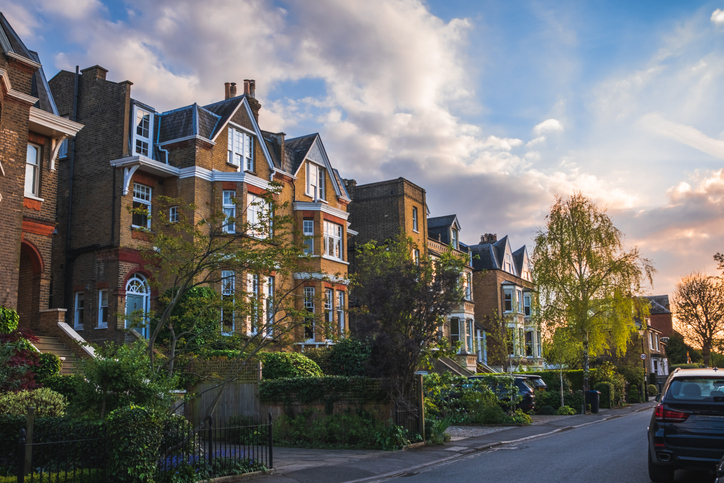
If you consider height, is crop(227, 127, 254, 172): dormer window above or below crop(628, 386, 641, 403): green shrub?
above

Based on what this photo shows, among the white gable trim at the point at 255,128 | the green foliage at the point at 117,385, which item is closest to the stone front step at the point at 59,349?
the green foliage at the point at 117,385

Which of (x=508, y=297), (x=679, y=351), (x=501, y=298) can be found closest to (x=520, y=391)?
(x=501, y=298)

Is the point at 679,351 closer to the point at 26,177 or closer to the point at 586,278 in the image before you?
the point at 586,278

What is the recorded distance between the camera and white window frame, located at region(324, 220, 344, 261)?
107 feet

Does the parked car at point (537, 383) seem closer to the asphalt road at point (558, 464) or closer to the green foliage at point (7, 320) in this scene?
the asphalt road at point (558, 464)

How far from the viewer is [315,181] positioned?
34.3 metres

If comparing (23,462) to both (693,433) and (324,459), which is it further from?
(693,433)

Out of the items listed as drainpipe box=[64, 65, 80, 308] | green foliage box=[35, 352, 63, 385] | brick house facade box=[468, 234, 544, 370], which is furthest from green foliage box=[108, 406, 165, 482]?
brick house facade box=[468, 234, 544, 370]

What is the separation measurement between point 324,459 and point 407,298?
14.4 feet

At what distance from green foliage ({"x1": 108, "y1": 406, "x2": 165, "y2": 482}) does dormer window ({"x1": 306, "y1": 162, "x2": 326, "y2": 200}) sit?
24.3 metres

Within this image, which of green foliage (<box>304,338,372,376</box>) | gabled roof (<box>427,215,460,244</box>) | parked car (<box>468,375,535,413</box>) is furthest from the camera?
gabled roof (<box>427,215,460,244</box>)

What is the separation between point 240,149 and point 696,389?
23.3m

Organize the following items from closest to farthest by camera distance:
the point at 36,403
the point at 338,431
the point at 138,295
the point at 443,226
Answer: the point at 36,403 → the point at 338,431 → the point at 138,295 → the point at 443,226

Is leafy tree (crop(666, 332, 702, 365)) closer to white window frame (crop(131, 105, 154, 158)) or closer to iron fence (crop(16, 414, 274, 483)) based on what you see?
white window frame (crop(131, 105, 154, 158))
